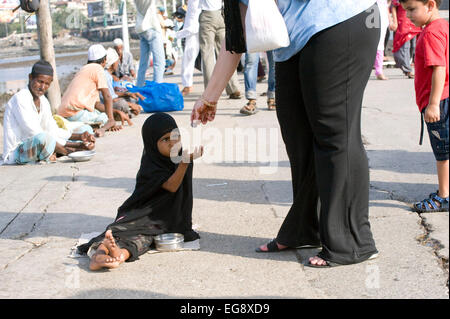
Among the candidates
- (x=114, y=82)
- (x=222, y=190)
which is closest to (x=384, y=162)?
(x=222, y=190)

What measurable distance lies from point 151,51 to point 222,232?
6.48 metres

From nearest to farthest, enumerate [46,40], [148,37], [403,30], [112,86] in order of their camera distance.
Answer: [46,40] → [112,86] → [148,37] → [403,30]

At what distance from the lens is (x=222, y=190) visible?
5.19m

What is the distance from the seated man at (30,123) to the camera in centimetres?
634

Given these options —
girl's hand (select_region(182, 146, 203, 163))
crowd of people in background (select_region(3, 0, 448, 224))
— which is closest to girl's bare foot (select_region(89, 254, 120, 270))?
girl's hand (select_region(182, 146, 203, 163))

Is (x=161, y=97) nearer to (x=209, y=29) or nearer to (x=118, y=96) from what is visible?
(x=118, y=96)

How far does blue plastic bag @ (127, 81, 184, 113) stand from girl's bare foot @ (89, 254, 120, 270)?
5.60 metres

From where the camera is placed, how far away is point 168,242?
3846 millimetres

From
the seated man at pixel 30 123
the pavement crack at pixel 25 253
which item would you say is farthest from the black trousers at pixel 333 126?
the seated man at pixel 30 123

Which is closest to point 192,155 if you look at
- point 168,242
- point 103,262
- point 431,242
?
point 168,242

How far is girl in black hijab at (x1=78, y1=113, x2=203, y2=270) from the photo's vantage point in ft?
12.6

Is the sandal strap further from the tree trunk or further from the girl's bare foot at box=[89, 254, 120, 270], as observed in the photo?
the tree trunk

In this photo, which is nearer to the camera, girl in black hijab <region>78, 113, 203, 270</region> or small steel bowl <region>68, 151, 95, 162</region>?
girl in black hijab <region>78, 113, 203, 270</region>

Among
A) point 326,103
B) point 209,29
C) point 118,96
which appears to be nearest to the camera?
point 326,103
